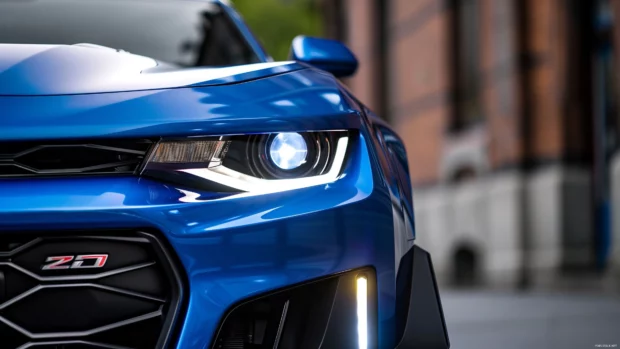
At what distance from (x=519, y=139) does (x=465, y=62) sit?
3038 mm

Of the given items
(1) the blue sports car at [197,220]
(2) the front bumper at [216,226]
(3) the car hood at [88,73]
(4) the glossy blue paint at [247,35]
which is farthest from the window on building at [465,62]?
(2) the front bumper at [216,226]

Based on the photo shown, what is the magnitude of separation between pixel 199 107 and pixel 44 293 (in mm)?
511

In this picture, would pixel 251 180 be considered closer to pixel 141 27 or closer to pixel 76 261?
pixel 76 261

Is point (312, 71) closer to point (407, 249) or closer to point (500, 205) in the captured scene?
point (407, 249)

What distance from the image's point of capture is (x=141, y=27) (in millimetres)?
3506

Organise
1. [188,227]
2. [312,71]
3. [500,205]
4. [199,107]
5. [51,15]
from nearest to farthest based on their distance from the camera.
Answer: [188,227] → [199,107] → [312,71] → [51,15] → [500,205]

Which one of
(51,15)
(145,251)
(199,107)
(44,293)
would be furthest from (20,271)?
(51,15)

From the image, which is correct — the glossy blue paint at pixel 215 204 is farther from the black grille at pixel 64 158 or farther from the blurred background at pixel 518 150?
the blurred background at pixel 518 150

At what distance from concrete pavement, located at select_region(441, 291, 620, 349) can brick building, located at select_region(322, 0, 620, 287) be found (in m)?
2.24

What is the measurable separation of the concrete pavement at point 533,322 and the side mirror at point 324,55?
1.47 metres

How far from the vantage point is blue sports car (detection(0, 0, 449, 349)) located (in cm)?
198

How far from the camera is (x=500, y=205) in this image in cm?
1220

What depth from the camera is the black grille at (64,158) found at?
2041 mm

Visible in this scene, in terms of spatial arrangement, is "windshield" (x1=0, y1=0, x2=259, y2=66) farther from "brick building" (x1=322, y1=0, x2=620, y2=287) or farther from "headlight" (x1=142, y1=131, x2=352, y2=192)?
"brick building" (x1=322, y1=0, x2=620, y2=287)
